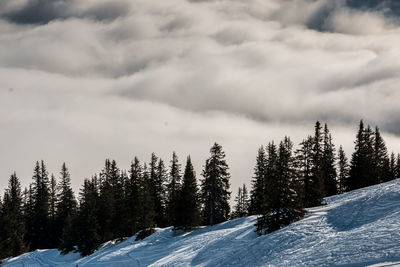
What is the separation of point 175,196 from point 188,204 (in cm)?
417

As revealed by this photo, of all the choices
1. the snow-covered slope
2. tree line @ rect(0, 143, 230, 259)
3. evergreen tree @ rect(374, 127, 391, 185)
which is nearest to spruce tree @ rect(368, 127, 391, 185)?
evergreen tree @ rect(374, 127, 391, 185)

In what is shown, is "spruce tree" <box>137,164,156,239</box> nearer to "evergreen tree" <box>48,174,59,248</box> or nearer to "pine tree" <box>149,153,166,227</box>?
"pine tree" <box>149,153,166,227</box>

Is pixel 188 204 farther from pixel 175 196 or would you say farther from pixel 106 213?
pixel 106 213

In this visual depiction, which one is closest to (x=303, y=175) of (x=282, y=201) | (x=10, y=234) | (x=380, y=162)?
(x=282, y=201)

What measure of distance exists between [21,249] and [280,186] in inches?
2254

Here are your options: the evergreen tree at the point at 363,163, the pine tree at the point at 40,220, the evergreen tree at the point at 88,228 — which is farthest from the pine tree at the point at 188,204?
the pine tree at the point at 40,220

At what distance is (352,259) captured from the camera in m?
17.1

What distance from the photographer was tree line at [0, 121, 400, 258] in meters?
31.0

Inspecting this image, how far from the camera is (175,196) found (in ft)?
175

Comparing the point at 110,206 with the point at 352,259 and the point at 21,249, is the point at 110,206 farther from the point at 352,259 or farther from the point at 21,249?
the point at 352,259

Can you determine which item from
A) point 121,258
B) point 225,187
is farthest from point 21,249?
point 225,187

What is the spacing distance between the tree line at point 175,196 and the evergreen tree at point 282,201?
8cm

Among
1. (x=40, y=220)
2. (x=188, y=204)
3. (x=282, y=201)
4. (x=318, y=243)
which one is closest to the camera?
(x=318, y=243)

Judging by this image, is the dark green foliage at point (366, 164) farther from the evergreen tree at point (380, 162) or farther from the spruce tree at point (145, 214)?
the spruce tree at point (145, 214)
